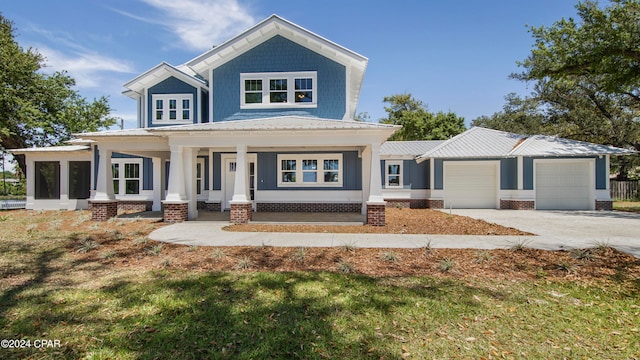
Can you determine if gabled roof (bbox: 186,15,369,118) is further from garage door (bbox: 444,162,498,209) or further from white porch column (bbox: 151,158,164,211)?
garage door (bbox: 444,162,498,209)

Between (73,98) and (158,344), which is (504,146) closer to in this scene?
(158,344)

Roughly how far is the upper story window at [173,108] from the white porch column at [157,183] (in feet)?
6.81

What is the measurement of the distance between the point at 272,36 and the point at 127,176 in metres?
10.5

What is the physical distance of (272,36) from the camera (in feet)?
44.2

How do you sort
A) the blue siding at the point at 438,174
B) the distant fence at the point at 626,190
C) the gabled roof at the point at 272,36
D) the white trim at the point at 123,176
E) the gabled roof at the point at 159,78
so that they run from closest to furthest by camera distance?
the gabled roof at the point at 272,36
the gabled roof at the point at 159,78
the white trim at the point at 123,176
the blue siding at the point at 438,174
the distant fence at the point at 626,190

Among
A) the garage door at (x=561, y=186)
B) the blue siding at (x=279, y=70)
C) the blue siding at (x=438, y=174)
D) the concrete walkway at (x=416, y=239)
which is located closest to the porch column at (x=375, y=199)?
the concrete walkway at (x=416, y=239)

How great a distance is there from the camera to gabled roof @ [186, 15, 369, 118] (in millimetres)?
12789

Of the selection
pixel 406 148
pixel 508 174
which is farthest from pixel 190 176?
pixel 508 174

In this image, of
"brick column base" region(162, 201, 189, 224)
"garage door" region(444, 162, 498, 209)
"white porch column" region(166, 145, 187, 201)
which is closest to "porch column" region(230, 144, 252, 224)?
"brick column base" region(162, 201, 189, 224)

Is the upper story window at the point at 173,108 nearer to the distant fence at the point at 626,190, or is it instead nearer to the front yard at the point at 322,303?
the front yard at the point at 322,303

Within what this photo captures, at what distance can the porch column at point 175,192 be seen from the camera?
10.6 metres

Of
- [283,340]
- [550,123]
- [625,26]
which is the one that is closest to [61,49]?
[283,340]

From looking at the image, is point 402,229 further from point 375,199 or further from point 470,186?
point 470,186

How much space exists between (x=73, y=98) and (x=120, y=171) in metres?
14.7
